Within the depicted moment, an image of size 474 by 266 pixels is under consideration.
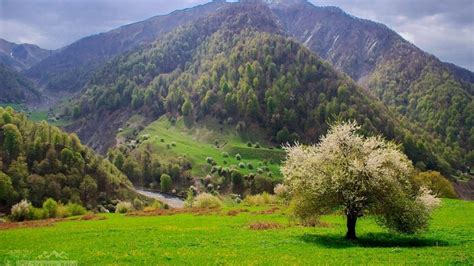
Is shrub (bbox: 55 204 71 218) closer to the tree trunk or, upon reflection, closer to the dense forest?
the dense forest

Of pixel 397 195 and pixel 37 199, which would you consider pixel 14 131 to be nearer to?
pixel 37 199

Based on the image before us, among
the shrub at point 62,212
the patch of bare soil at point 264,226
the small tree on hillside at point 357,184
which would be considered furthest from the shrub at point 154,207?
the small tree on hillside at point 357,184

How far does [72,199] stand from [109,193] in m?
22.3

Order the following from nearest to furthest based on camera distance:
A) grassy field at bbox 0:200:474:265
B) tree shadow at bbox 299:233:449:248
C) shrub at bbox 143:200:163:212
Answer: grassy field at bbox 0:200:474:265
tree shadow at bbox 299:233:449:248
shrub at bbox 143:200:163:212

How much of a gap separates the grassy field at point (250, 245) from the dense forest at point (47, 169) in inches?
3686

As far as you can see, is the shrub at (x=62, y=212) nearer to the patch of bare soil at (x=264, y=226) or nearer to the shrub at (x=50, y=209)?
the shrub at (x=50, y=209)

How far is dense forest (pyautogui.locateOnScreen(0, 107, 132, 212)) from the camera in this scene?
139875mm

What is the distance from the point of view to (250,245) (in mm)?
38656

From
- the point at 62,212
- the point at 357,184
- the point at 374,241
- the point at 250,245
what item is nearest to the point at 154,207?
the point at 62,212

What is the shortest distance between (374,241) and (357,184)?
5999 millimetres

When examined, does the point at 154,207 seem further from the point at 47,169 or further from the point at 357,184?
the point at 357,184

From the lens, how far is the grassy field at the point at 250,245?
31.2 meters

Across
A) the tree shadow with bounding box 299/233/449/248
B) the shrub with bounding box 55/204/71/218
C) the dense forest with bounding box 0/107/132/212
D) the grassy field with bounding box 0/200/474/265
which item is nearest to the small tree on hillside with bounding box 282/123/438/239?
the tree shadow with bounding box 299/233/449/248

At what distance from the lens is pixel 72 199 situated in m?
146
